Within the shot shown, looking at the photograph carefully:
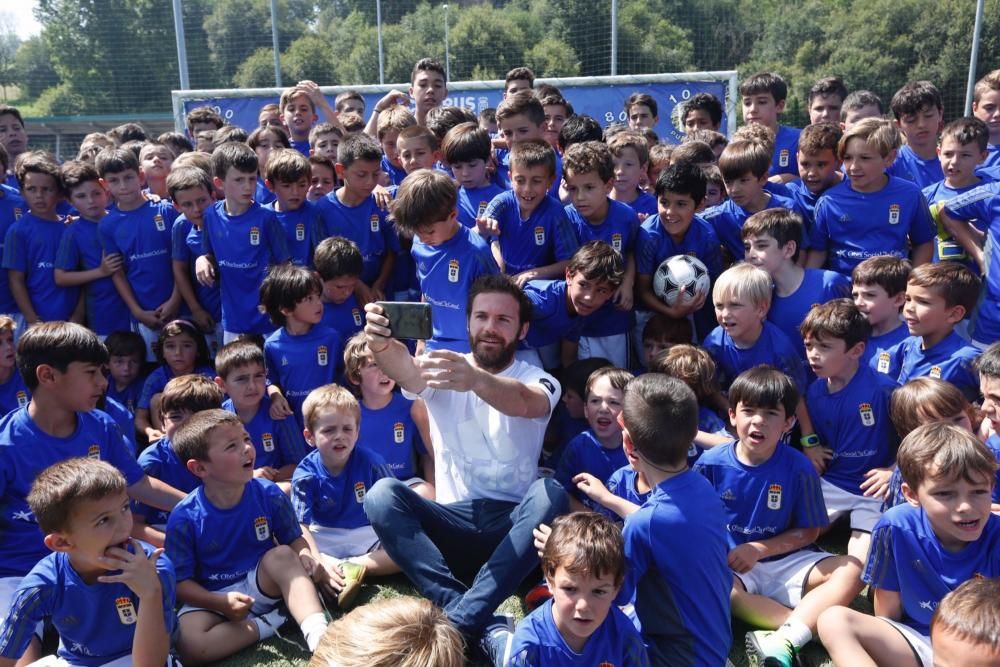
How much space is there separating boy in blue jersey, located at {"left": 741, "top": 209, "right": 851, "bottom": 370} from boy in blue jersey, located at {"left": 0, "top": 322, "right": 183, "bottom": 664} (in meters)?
3.47

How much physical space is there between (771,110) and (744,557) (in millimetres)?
4633

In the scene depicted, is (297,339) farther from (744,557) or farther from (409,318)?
(744,557)

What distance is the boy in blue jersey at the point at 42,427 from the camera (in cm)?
361

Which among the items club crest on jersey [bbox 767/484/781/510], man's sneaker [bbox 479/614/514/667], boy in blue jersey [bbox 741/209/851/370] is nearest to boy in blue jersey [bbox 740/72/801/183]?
boy in blue jersey [bbox 741/209/851/370]

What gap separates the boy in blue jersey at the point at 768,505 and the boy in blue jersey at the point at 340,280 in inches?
96.3

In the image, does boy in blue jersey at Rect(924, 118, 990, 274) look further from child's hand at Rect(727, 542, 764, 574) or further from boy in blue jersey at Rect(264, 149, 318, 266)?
boy in blue jersey at Rect(264, 149, 318, 266)

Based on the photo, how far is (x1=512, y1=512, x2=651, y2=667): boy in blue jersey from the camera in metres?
2.60

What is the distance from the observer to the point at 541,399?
3.42 metres

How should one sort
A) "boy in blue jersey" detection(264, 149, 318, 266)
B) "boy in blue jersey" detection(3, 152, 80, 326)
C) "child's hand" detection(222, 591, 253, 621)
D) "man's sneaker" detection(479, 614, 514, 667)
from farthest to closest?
"boy in blue jersey" detection(3, 152, 80, 326)
"boy in blue jersey" detection(264, 149, 318, 266)
"child's hand" detection(222, 591, 253, 621)
"man's sneaker" detection(479, 614, 514, 667)

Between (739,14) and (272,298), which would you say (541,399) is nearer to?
(272,298)

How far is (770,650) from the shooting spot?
3.10 m

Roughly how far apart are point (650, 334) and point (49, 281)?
415cm

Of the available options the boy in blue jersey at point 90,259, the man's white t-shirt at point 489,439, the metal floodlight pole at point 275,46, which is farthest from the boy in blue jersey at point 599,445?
the metal floodlight pole at point 275,46

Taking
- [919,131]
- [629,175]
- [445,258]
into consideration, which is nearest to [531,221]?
[445,258]
